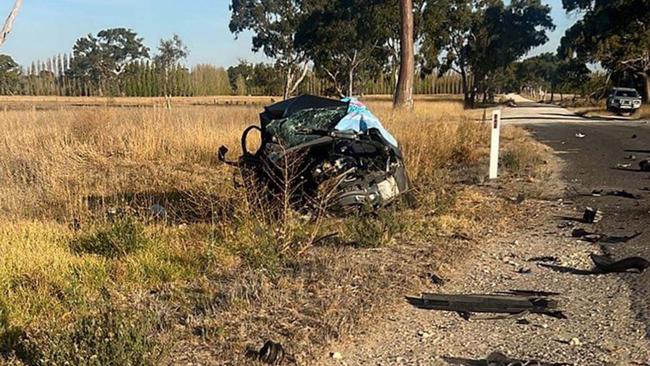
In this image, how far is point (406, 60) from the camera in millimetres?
24172

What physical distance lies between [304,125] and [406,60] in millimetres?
18030

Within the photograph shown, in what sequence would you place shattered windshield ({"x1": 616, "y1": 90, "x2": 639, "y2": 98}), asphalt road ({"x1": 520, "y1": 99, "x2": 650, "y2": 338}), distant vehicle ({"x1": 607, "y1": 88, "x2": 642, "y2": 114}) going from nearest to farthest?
asphalt road ({"x1": 520, "y1": 99, "x2": 650, "y2": 338})
distant vehicle ({"x1": 607, "y1": 88, "x2": 642, "y2": 114})
shattered windshield ({"x1": 616, "y1": 90, "x2": 639, "y2": 98})

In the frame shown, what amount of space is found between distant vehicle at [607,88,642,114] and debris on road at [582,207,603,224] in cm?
3341

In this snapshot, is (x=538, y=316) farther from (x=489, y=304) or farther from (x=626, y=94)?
(x=626, y=94)

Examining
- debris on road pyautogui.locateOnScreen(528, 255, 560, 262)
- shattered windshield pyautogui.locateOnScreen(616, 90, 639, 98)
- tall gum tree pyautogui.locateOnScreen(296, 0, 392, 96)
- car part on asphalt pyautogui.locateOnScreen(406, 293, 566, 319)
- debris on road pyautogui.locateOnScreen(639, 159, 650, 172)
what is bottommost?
car part on asphalt pyautogui.locateOnScreen(406, 293, 566, 319)

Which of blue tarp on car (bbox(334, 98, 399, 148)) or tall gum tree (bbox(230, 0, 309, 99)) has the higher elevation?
tall gum tree (bbox(230, 0, 309, 99))

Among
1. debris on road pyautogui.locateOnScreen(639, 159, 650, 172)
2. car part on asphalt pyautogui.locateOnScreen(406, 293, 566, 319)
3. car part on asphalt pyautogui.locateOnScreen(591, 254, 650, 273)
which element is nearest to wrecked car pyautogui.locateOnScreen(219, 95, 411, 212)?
car part on asphalt pyautogui.locateOnScreen(406, 293, 566, 319)

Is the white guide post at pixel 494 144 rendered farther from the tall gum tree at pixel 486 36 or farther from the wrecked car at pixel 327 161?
the tall gum tree at pixel 486 36

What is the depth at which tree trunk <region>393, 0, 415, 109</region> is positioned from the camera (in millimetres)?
23297

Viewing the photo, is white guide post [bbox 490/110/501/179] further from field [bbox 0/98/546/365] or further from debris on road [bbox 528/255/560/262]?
debris on road [bbox 528/255/560/262]

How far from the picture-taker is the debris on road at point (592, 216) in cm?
723

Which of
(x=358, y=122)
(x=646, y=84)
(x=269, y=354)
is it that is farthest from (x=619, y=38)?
(x=269, y=354)

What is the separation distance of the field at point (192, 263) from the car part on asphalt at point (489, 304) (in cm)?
29

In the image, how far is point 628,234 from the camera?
21.7ft
